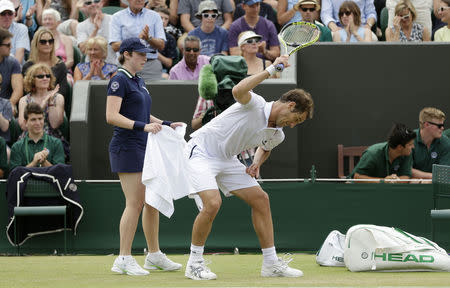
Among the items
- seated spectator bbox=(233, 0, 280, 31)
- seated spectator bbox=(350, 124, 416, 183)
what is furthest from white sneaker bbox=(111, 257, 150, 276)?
seated spectator bbox=(233, 0, 280, 31)

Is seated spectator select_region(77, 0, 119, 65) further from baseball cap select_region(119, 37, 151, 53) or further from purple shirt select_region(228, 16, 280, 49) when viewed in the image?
baseball cap select_region(119, 37, 151, 53)

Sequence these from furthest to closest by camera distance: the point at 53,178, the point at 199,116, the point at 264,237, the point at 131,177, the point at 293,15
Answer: the point at 293,15
the point at 199,116
the point at 53,178
the point at 131,177
the point at 264,237

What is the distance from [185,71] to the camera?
40.3 feet

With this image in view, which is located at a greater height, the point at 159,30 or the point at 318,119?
the point at 159,30

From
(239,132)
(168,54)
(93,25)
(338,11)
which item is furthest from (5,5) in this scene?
(239,132)

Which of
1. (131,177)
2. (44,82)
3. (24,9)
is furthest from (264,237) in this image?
(24,9)

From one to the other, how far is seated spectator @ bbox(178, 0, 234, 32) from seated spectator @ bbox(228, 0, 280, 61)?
870mm

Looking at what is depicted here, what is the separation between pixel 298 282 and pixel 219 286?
62cm

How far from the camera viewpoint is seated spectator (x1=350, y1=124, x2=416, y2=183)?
1047 cm

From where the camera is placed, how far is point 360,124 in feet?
41.8

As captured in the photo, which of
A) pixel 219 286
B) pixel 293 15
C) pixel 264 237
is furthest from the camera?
pixel 293 15

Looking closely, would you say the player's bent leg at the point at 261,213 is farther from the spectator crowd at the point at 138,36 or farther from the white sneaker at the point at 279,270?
the spectator crowd at the point at 138,36

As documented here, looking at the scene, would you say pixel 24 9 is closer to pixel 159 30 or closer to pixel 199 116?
pixel 159 30

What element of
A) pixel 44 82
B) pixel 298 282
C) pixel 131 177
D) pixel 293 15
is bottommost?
pixel 298 282
